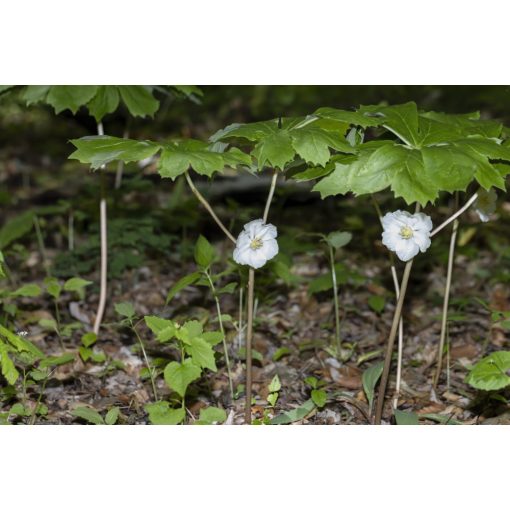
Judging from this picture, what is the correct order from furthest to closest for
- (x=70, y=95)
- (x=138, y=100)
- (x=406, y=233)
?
(x=138, y=100)
(x=70, y=95)
(x=406, y=233)

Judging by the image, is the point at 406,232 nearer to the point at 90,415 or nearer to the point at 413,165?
the point at 413,165

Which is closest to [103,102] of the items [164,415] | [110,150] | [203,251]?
[203,251]

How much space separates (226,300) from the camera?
3717mm

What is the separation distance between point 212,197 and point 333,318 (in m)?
1.78

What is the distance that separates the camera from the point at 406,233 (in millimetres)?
2303

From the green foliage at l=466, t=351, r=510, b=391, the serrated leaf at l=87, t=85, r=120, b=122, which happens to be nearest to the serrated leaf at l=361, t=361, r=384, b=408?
the green foliage at l=466, t=351, r=510, b=391

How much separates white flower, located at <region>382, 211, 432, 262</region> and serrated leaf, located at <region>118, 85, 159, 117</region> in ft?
4.08

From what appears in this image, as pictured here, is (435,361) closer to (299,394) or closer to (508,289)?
(299,394)

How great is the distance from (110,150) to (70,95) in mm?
1000

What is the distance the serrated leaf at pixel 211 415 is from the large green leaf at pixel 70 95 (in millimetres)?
1340

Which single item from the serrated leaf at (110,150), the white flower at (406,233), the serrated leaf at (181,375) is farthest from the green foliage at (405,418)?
the serrated leaf at (110,150)

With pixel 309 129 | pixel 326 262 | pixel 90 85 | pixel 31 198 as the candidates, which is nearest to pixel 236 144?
pixel 309 129

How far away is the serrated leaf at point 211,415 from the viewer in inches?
96.0

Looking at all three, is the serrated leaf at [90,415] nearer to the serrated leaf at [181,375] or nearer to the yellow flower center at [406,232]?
the serrated leaf at [181,375]
